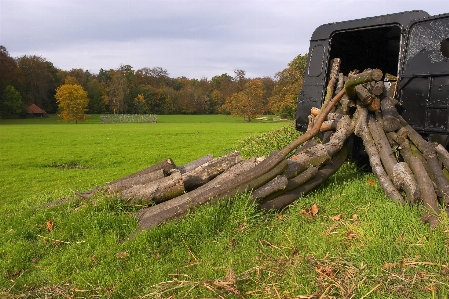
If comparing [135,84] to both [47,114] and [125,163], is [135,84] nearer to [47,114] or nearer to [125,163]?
[47,114]

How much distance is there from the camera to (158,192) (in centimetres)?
617

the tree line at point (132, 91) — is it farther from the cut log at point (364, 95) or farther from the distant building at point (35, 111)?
the cut log at point (364, 95)

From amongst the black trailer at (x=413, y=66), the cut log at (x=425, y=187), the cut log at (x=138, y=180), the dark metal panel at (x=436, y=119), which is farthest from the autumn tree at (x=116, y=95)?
the cut log at (x=425, y=187)

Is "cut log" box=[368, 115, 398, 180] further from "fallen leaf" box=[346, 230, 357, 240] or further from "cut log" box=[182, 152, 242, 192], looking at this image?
"cut log" box=[182, 152, 242, 192]

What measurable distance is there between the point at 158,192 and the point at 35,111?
8877cm

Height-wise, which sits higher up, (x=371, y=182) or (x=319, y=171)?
(x=319, y=171)

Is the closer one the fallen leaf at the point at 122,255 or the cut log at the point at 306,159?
the fallen leaf at the point at 122,255

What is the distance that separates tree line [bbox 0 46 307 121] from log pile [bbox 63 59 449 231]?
155ft

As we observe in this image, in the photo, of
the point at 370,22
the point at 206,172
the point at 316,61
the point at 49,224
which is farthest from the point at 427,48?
the point at 49,224

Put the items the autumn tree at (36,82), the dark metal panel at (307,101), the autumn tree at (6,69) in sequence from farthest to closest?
the autumn tree at (36,82) → the autumn tree at (6,69) → the dark metal panel at (307,101)

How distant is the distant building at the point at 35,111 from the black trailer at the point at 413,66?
277 feet

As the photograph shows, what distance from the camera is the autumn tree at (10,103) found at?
77000 mm

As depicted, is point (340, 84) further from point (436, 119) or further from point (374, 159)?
point (374, 159)

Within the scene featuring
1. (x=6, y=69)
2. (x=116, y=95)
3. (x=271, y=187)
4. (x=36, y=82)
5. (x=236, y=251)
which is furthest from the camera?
(x=116, y=95)
